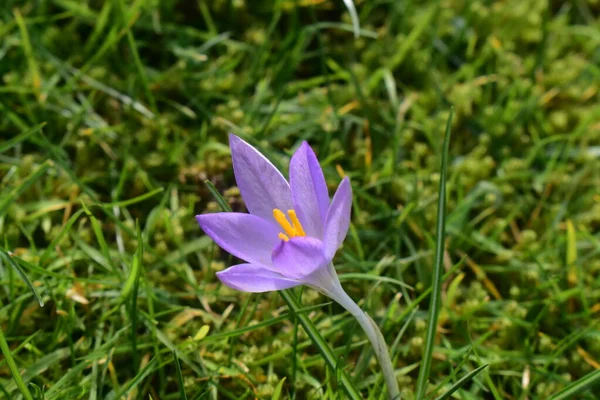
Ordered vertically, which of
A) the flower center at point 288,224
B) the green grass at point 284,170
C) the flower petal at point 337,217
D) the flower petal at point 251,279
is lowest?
the green grass at point 284,170

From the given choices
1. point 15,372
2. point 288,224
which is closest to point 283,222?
point 288,224

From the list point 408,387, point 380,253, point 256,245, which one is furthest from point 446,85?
point 256,245

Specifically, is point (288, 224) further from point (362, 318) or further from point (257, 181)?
point (362, 318)

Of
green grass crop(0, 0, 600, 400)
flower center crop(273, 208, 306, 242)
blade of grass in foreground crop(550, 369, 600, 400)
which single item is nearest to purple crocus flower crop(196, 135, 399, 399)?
flower center crop(273, 208, 306, 242)

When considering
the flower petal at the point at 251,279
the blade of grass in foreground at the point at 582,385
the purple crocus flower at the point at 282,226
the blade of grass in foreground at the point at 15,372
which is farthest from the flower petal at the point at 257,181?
the blade of grass in foreground at the point at 582,385

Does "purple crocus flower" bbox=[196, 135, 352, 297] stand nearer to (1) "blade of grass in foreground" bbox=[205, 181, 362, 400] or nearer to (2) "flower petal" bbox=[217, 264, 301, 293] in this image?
(2) "flower petal" bbox=[217, 264, 301, 293]

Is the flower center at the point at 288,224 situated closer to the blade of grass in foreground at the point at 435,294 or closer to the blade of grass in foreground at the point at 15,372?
the blade of grass in foreground at the point at 435,294
